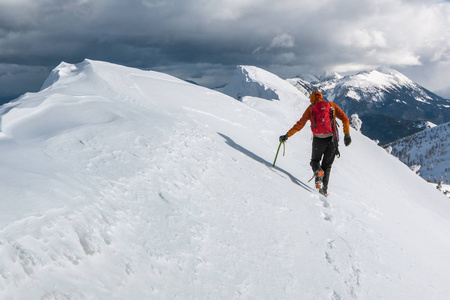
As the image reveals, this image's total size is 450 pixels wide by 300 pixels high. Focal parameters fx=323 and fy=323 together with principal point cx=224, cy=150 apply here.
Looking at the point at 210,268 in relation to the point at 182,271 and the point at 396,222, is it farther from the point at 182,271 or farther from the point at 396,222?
the point at 396,222

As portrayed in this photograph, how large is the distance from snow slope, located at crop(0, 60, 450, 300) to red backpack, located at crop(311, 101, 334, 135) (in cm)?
174

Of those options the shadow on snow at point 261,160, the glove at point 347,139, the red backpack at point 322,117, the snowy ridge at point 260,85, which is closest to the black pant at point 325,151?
the red backpack at point 322,117

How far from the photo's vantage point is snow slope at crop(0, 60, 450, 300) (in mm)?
3762

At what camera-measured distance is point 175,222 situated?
5.06m

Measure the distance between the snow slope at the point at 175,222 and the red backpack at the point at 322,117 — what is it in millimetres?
1740

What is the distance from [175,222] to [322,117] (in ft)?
18.9

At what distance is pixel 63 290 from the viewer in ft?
11.0

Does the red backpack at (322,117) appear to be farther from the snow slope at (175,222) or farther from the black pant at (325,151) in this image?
the snow slope at (175,222)

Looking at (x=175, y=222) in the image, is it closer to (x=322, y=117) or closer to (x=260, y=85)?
(x=322, y=117)

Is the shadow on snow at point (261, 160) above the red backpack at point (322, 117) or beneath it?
beneath

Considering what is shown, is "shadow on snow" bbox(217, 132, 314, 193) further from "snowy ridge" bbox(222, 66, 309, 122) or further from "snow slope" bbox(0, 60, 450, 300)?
"snowy ridge" bbox(222, 66, 309, 122)

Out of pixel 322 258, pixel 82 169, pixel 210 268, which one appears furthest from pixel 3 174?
pixel 322 258

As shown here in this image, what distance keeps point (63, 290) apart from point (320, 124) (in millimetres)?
7634

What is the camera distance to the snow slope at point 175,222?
376cm
